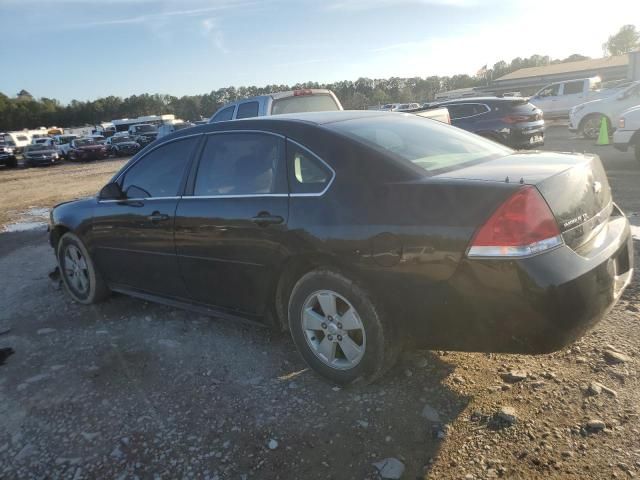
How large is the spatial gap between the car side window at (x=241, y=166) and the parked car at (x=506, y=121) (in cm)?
918

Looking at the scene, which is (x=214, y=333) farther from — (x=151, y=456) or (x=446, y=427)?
(x=446, y=427)

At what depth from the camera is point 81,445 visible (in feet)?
9.20

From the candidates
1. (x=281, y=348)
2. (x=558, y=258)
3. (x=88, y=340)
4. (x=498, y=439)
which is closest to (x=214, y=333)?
(x=281, y=348)

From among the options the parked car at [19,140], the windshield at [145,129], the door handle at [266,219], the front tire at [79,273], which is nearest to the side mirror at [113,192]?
the front tire at [79,273]

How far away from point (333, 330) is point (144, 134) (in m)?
35.7

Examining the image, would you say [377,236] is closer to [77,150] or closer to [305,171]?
[305,171]

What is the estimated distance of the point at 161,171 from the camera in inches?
162

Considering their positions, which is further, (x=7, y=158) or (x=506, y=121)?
(x=7, y=158)

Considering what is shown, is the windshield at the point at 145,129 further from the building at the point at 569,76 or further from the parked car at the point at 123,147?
the building at the point at 569,76

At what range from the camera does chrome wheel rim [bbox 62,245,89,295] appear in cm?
490

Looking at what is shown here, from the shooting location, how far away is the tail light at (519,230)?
2406 mm

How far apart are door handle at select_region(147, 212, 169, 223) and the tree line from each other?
66.2m

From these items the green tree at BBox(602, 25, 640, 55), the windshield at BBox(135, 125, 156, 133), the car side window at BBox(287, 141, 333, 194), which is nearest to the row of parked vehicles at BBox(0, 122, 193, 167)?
the windshield at BBox(135, 125, 156, 133)

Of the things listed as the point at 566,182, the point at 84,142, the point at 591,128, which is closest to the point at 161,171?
the point at 566,182
